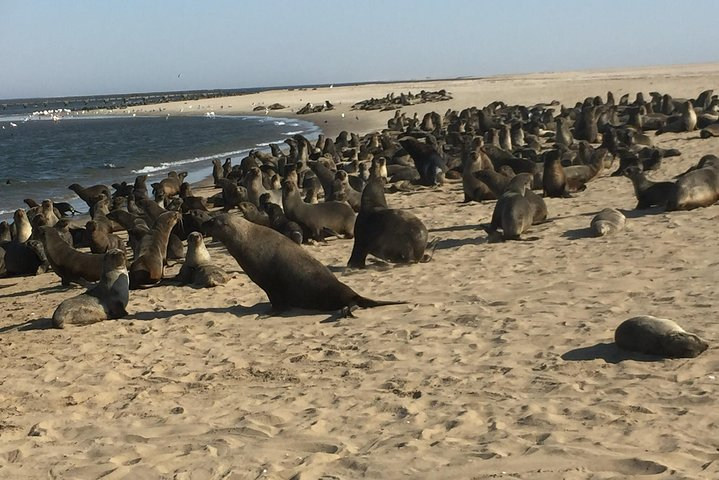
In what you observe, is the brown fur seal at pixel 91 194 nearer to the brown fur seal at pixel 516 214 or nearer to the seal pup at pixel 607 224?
the brown fur seal at pixel 516 214

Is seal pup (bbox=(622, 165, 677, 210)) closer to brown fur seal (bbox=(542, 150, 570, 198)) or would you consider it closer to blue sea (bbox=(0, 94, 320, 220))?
brown fur seal (bbox=(542, 150, 570, 198))

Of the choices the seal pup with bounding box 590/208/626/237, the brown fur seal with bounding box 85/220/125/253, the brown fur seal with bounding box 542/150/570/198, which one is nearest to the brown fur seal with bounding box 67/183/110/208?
the brown fur seal with bounding box 85/220/125/253

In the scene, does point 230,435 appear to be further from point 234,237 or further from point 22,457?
point 234,237

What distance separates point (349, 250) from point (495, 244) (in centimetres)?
205

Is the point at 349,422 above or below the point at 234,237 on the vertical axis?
below

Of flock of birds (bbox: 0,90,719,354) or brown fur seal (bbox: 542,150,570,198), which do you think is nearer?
flock of birds (bbox: 0,90,719,354)

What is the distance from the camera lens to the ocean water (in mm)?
25342

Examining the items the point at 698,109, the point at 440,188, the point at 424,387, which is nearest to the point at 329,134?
the point at 698,109

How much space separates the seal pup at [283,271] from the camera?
808cm

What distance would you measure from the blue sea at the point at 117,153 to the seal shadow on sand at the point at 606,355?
15676mm

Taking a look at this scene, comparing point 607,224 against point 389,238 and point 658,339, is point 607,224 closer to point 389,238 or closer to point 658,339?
point 389,238

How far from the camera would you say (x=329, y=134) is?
36.1 meters

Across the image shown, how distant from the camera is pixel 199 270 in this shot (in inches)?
392

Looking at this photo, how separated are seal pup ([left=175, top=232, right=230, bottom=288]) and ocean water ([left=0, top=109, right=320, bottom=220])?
32.5 ft
